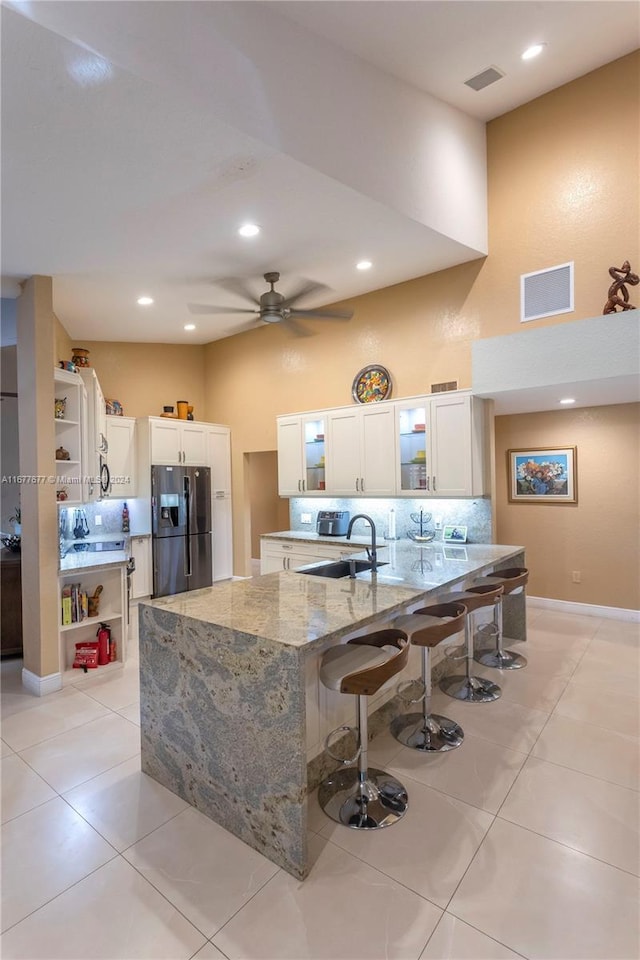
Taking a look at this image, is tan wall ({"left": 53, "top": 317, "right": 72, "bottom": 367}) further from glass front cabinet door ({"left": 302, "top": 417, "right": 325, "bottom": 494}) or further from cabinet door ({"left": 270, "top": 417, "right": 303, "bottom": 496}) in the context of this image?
glass front cabinet door ({"left": 302, "top": 417, "right": 325, "bottom": 494})

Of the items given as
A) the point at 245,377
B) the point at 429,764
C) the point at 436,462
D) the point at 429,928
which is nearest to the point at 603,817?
the point at 429,764

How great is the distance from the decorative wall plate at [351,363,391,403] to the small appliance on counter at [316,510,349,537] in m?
1.40

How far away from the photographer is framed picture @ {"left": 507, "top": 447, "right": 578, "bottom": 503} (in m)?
5.09

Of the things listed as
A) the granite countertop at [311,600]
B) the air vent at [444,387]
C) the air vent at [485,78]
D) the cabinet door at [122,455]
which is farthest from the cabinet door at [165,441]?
the air vent at [485,78]

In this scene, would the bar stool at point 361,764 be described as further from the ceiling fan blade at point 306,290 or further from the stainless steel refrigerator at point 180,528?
the stainless steel refrigerator at point 180,528

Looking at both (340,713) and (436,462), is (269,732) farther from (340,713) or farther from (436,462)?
(436,462)

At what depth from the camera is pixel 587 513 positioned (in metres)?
5.01

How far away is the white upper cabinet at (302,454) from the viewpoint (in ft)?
18.9

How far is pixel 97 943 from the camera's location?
1.60m

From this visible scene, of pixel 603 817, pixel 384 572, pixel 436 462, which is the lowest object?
pixel 603 817

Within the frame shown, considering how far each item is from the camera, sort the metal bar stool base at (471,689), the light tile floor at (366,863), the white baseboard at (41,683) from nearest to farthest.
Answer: the light tile floor at (366,863) < the metal bar stool base at (471,689) < the white baseboard at (41,683)

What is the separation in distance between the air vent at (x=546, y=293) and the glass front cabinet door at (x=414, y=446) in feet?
4.27

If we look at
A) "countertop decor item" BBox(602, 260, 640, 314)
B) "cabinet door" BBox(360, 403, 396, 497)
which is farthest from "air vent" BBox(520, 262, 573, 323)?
"cabinet door" BBox(360, 403, 396, 497)

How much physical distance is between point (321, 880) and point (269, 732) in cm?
58
